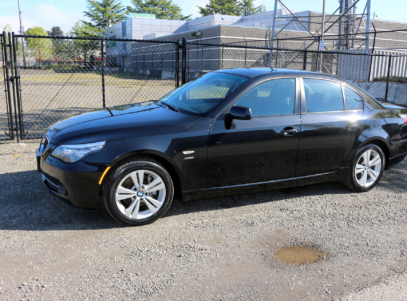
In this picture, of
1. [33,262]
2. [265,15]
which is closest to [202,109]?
[33,262]

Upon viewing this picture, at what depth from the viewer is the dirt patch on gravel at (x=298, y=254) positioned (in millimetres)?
3410

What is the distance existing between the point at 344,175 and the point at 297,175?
0.83 metres

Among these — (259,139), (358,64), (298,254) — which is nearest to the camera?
(298,254)

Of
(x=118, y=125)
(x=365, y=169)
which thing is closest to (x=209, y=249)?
(x=118, y=125)

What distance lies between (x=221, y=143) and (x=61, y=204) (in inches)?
83.2

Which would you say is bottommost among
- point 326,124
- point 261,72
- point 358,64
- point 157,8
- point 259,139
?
point 259,139

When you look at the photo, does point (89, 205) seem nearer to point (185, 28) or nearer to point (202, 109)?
point (202, 109)

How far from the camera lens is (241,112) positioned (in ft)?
13.3

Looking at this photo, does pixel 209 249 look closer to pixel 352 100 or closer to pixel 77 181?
pixel 77 181

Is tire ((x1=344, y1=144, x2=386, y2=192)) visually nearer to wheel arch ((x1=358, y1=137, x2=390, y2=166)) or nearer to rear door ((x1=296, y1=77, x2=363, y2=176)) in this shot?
wheel arch ((x1=358, y1=137, x2=390, y2=166))

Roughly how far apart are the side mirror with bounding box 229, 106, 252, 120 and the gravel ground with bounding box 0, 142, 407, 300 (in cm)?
119

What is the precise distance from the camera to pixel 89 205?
3.81m

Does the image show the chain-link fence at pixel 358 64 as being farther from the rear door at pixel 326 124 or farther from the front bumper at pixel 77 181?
the front bumper at pixel 77 181

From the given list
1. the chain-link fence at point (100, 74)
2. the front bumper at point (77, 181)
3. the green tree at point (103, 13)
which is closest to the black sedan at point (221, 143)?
the front bumper at point (77, 181)
